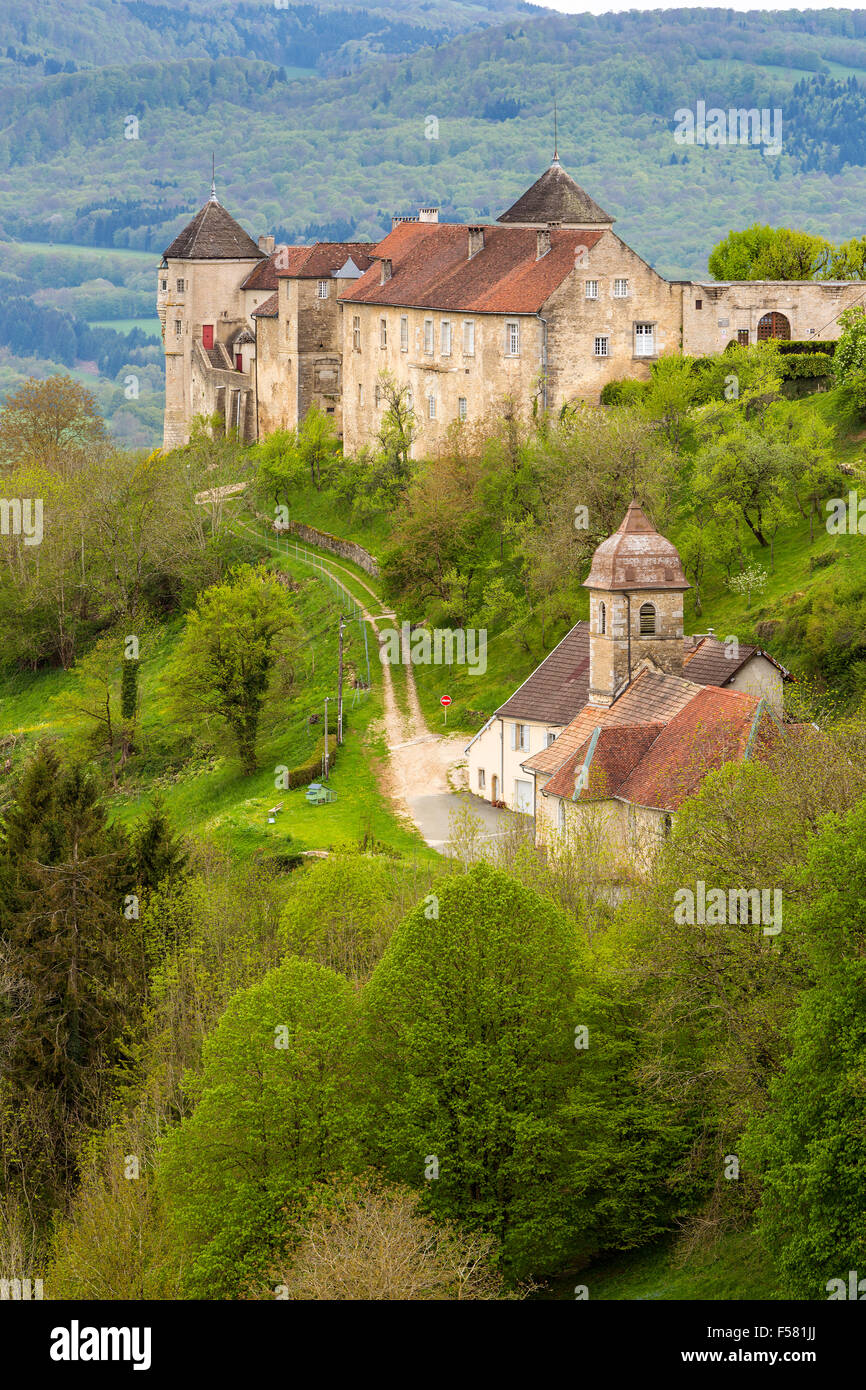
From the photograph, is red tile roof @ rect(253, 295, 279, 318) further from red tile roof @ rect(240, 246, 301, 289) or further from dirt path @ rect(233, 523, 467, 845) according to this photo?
dirt path @ rect(233, 523, 467, 845)

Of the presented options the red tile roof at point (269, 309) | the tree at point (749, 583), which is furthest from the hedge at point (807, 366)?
the red tile roof at point (269, 309)

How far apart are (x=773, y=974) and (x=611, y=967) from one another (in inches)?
163

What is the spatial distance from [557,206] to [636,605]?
134 feet

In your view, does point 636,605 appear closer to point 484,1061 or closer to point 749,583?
point 749,583

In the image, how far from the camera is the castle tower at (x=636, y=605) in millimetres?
52906

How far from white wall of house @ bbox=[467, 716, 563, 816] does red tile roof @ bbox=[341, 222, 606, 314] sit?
951 inches

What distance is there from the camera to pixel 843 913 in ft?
99.3

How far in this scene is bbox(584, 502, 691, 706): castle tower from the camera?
52.9 m

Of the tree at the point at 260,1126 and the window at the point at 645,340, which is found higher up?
the window at the point at 645,340

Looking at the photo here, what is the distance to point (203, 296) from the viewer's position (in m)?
112

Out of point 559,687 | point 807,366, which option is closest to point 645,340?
point 807,366

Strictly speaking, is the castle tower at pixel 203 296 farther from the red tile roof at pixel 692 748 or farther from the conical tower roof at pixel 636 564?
the red tile roof at pixel 692 748

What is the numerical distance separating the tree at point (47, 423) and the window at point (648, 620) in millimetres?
63498

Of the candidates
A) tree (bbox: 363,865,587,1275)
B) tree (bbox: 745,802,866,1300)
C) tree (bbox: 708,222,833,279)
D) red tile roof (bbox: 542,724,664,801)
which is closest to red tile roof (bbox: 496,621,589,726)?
red tile roof (bbox: 542,724,664,801)
